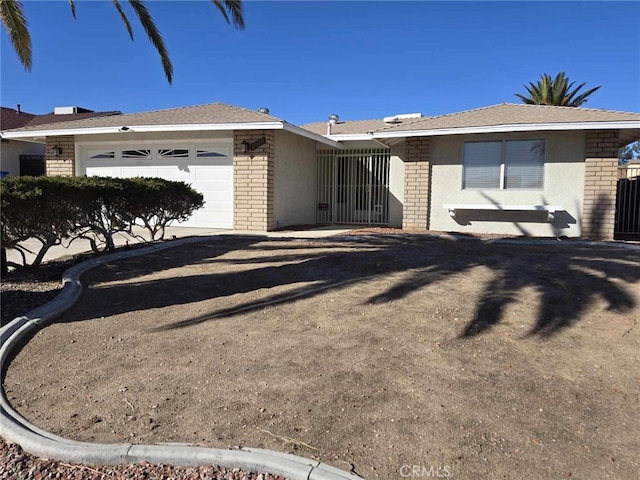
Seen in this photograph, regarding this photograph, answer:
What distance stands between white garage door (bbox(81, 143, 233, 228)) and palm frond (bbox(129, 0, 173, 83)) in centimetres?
416

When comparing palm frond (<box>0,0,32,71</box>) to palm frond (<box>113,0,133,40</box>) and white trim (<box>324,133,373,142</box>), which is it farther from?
white trim (<box>324,133,373,142</box>)

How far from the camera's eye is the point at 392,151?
15391 millimetres

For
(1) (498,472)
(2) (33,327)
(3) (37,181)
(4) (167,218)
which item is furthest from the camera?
(4) (167,218)

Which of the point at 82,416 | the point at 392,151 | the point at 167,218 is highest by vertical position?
the point at 392,151

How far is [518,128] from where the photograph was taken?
1167cm

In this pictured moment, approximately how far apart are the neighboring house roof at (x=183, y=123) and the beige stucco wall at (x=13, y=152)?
356 inches

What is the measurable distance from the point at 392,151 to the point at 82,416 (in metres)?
13.4

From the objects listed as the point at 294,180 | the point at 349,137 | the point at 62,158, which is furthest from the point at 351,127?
the point at 62,158

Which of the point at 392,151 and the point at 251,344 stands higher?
the point at 392,151

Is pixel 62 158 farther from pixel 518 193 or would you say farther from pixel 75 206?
pixel 518 193

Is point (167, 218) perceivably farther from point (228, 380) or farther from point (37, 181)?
point (228, 380)

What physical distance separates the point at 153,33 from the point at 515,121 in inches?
336

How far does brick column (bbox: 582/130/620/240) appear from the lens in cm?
1157

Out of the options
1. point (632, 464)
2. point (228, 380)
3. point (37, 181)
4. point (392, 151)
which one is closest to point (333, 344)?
point (228, 380)
